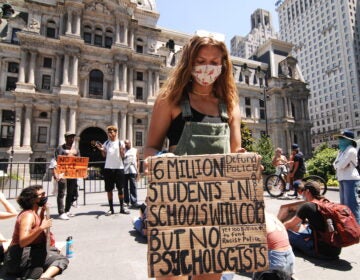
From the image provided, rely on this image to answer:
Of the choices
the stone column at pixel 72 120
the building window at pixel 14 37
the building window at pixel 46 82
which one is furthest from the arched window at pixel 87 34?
the stone column at pixel 72 120

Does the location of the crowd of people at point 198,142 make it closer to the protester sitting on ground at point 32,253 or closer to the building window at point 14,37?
the protester sitting on ground at point 32,253

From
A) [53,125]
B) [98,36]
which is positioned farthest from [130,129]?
[98,36]

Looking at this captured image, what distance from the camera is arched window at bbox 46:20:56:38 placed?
29.2 m

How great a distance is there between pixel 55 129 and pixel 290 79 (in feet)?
122

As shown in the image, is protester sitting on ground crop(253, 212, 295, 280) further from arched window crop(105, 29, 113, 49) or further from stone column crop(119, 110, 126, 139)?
arched window crop(105, 29, 113, 49)

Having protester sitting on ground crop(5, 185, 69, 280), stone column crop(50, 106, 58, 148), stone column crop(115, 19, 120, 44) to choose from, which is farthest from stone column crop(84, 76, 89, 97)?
protester sitting on ground crop(5, 185, 69, 280)

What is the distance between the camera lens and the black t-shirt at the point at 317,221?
3672 mm

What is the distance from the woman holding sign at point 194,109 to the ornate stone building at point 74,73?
77.3ft

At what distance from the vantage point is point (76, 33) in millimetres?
28500

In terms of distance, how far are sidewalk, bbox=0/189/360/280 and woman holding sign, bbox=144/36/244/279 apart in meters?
2.08

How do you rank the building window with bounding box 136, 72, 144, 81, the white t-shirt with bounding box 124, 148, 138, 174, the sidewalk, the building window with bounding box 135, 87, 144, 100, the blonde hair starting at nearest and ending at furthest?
the blonde hair → the sidewalk → the white t-shirt with bounding box 124, 148, 138, 174 → the building window with bounding box 135, 87, 144, 100 → the building window with bounding box 136, 72, 144, 81

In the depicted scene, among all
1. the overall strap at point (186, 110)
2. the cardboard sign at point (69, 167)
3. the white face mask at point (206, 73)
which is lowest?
the cardboard sign at point (69, 167)

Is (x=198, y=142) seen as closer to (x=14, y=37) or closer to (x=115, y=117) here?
(x=115, y=117)

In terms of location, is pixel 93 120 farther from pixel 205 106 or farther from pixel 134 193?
pixel 205 106
